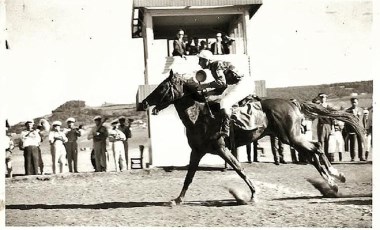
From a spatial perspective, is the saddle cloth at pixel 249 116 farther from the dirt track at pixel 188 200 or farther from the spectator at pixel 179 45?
the spectator at pixel 179 45

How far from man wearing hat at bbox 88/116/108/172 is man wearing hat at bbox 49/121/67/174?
30 cm

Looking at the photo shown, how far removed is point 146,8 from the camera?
643 cm

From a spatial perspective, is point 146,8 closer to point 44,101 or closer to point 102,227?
point 44,101

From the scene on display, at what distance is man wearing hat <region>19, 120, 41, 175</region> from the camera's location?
245 inches

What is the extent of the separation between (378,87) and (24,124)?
358 centimetres

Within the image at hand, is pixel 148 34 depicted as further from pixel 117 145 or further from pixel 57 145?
pixel 57 145

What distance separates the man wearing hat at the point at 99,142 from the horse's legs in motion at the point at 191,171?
1037mm

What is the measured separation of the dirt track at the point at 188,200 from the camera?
5.40m

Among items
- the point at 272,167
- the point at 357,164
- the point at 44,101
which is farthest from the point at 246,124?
the point at 44,101

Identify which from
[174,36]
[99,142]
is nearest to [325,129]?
[174,36]

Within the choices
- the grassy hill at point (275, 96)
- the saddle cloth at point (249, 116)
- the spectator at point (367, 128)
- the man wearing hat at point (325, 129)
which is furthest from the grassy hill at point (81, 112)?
the spectator at point (367, 128)

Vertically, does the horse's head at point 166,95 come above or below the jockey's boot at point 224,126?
above

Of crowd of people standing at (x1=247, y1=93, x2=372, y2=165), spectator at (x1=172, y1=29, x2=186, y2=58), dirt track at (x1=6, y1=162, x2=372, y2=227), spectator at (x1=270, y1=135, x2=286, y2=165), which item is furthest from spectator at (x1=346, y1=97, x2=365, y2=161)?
spectator at (x1=172, y1=29, x2=186, y2=58)

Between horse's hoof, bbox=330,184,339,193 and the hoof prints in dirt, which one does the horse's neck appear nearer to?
the hoof prints in dirt
